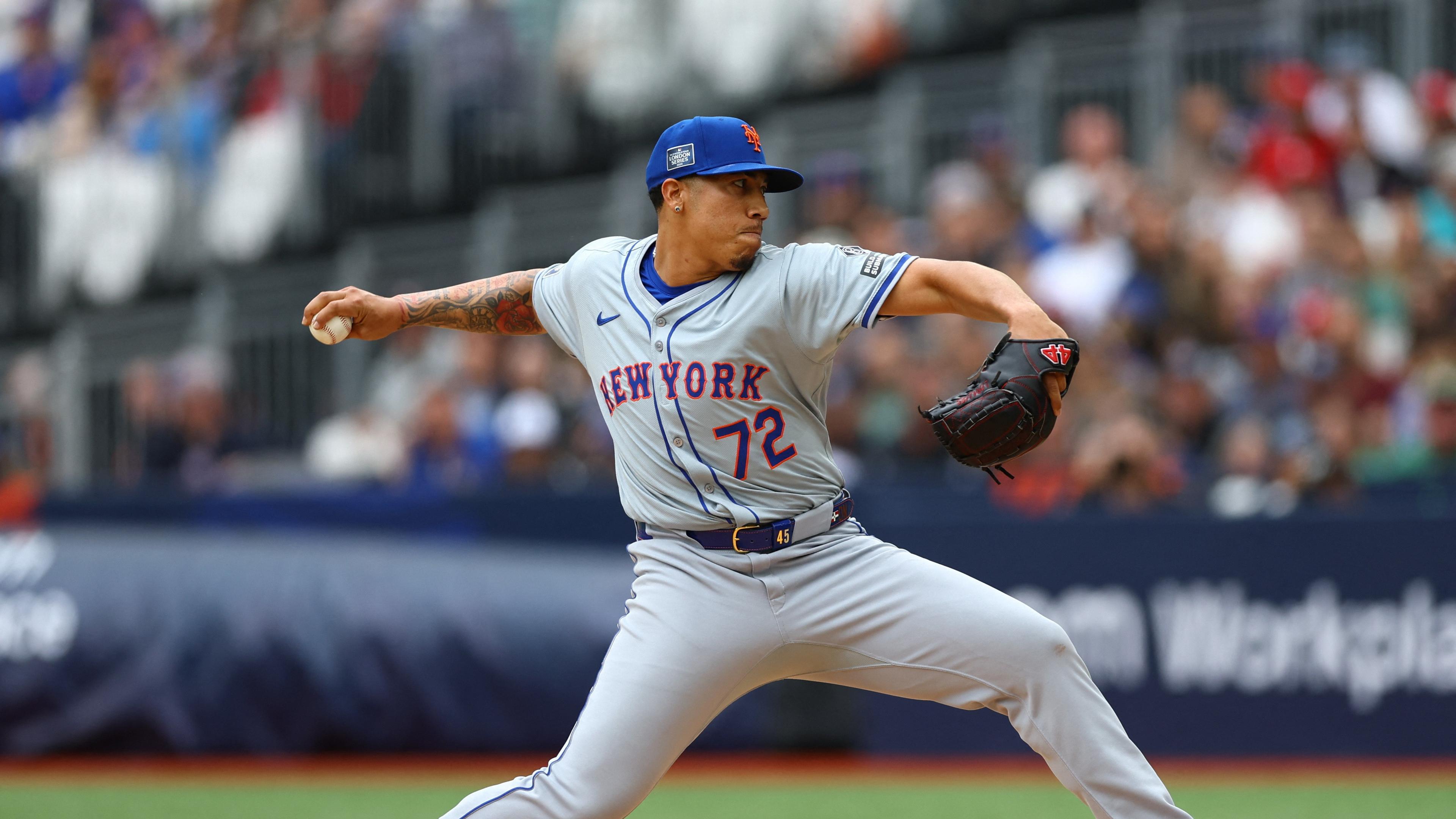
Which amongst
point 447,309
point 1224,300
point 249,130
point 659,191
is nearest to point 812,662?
point 659,191

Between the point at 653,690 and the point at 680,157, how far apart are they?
4.51ft

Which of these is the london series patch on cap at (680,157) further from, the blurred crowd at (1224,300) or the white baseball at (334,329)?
the blurred crowd at (1224,300)

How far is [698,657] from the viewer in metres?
3.96

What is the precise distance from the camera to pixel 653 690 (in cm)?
388

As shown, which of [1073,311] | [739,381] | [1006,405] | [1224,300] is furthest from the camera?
[1073,311]

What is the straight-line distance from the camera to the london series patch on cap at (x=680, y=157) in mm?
4078

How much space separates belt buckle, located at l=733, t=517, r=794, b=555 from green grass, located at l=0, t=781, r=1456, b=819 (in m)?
3.01

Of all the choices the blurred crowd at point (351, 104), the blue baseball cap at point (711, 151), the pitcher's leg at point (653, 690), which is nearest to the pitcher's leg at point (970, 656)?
the pitcher's leg at point (653, 690)

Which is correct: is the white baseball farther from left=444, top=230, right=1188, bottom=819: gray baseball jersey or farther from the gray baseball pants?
the gray baseball pants

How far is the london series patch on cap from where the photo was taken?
4078 mm

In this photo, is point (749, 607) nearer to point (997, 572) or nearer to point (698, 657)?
point (698, 657)

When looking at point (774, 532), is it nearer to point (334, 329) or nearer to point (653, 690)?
point (653, 690)

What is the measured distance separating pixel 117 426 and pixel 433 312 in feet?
35.2

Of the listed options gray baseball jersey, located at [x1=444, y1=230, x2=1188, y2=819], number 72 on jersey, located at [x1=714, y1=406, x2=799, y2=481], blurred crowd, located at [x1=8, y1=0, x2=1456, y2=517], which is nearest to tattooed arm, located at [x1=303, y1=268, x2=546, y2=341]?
gray baseball jersey, located at [x1=444, y1=230, x2=1188, y2=819]
